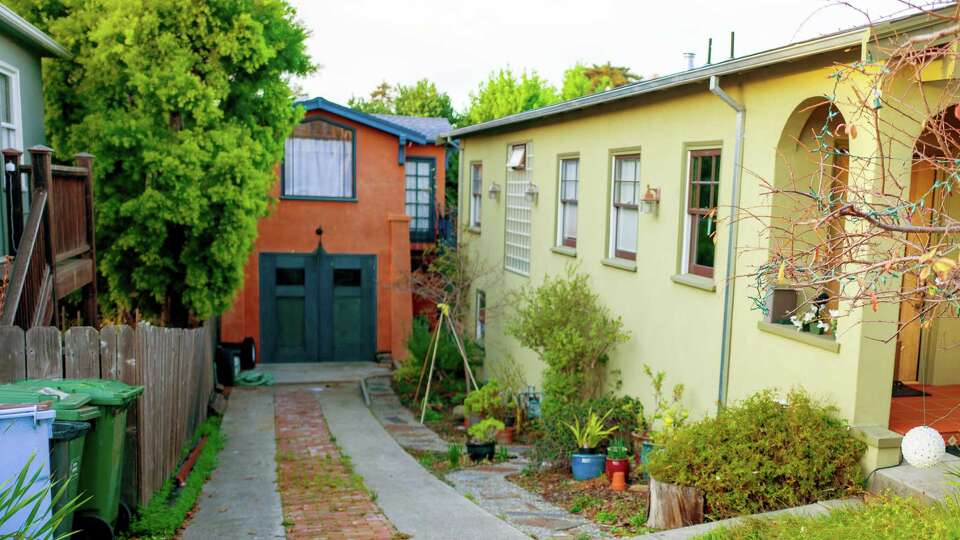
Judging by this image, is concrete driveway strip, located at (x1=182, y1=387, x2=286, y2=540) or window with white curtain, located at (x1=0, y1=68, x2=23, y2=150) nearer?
concrete driveway strip, located at (x1=182, y1=387, x2=286, y2=540)

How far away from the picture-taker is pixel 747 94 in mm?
7992

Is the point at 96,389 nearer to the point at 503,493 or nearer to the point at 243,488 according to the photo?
the point at 243,488

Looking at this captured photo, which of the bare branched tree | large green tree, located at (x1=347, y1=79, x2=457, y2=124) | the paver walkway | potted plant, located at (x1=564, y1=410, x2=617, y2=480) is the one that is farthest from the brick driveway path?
large green tree, located at (x1=347, y1=79, x2=457, y2=124)

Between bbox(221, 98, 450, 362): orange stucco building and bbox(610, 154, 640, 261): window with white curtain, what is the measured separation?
8917 mm

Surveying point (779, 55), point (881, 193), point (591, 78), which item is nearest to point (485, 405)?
point (779, 55)

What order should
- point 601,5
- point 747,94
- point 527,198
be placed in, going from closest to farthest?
point 747,94
point 527,198
point 601,5

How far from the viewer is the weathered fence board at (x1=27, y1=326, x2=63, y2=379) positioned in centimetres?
630

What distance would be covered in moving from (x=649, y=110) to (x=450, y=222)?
11140mm

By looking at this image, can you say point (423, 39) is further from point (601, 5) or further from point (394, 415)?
point (394, 415)

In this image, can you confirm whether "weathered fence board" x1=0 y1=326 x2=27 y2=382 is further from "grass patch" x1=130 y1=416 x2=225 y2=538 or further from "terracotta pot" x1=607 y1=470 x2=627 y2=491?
"terracotta pot" x1=607 y1=470 x2=627 y2=491

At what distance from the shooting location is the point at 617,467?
8992 millimetres

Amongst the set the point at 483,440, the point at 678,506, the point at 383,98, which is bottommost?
the point at 483,440

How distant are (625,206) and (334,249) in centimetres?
1070

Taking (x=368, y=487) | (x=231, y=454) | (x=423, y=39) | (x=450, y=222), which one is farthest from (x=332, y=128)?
(x=423, y=39)
